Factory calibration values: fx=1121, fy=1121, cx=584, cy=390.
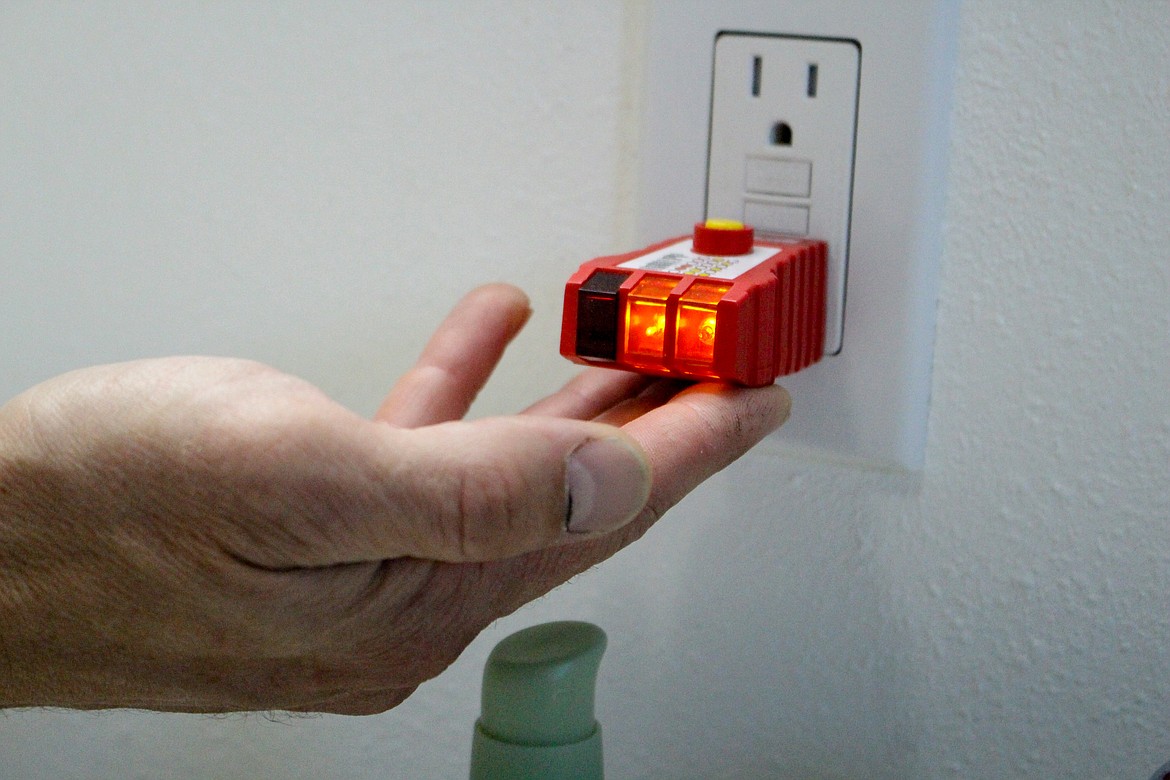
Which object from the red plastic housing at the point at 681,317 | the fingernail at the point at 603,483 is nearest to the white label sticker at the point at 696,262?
the red plastic housing at the point at 681,317

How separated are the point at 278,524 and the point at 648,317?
14 centimetres

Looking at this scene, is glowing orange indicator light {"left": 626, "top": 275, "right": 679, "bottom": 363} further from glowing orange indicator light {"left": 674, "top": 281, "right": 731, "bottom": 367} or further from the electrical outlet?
the electrical outlet

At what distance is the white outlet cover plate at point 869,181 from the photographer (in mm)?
427

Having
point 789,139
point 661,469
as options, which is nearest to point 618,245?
point 789,139

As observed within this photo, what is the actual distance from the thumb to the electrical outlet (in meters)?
0.21

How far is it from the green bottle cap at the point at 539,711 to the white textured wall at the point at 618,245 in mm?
133

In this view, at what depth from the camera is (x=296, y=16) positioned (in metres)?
0.54

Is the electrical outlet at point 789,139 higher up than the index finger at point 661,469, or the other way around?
the electrical outlet at point 789,139

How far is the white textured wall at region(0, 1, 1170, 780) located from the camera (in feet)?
1.43

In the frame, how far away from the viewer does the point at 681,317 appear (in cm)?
36

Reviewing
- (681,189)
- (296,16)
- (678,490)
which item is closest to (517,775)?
(678,490)

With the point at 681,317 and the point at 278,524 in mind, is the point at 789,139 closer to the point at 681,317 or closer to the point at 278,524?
the point at 681,317

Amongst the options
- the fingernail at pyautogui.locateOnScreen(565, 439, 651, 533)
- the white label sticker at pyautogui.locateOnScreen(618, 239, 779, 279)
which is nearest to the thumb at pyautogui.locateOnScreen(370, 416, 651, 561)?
the fingernail at pyautogui.locateOnScreen(565, 439, 651, 533)

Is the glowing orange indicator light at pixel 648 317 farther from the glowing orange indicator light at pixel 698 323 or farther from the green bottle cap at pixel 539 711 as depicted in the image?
the green bottle cap at pixel 539 711
